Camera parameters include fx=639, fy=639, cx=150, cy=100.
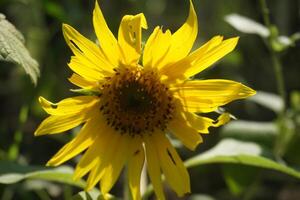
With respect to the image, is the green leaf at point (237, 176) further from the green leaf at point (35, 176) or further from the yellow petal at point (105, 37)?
the yellow petal at point (105, 37)

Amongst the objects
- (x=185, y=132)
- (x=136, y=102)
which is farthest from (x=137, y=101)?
(x=185, y=132)

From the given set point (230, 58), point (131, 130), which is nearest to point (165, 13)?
point (230, 58)

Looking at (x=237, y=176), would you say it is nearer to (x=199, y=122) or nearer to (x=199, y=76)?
(x=199, y=76)

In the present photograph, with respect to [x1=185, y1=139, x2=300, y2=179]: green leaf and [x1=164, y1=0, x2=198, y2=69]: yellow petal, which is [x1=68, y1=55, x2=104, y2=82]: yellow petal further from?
[x1=185, y1=139, x2=300, y2=179]: green leaf

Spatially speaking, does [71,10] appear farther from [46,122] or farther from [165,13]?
[165,13]

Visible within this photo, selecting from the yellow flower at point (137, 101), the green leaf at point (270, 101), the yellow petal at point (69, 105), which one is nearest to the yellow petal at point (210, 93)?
the yellow flower at point (137, 101)

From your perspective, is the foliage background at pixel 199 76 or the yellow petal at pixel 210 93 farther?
the foliage background at pixel 199 76

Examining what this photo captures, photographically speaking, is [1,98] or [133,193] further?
[1,98]
